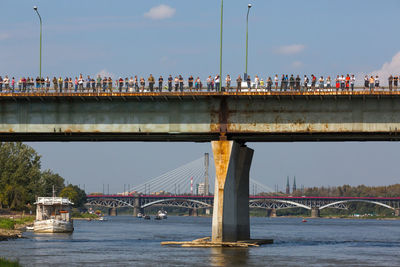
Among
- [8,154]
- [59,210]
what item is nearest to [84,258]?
[59,210]

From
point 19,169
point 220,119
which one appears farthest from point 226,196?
point 19,169

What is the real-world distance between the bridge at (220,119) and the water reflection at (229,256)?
268 cm

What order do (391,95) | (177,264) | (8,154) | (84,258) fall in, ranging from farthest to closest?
(8,154), (391,95), (84,258), (177,264)

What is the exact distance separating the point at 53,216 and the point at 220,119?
4810 centimetres

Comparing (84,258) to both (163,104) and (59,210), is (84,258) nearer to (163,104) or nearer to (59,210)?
(163,104)

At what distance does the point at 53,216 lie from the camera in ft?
344

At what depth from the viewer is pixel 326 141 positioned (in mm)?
69000

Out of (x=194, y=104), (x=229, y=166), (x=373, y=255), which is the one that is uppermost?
(x=194, y=104)

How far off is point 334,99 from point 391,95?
14.8 ft

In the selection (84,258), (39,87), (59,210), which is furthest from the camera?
(59,210)

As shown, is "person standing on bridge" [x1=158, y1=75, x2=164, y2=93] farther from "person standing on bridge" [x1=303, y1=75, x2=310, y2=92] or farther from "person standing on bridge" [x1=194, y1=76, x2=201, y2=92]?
"person standing on bridge" [x1=303, y1=75, x2=310, y2=92]

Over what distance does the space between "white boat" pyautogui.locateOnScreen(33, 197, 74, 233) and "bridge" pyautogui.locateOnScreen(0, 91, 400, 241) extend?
35352mm

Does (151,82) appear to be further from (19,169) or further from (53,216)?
(19,169)

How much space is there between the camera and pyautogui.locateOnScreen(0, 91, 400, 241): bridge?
62219mm
